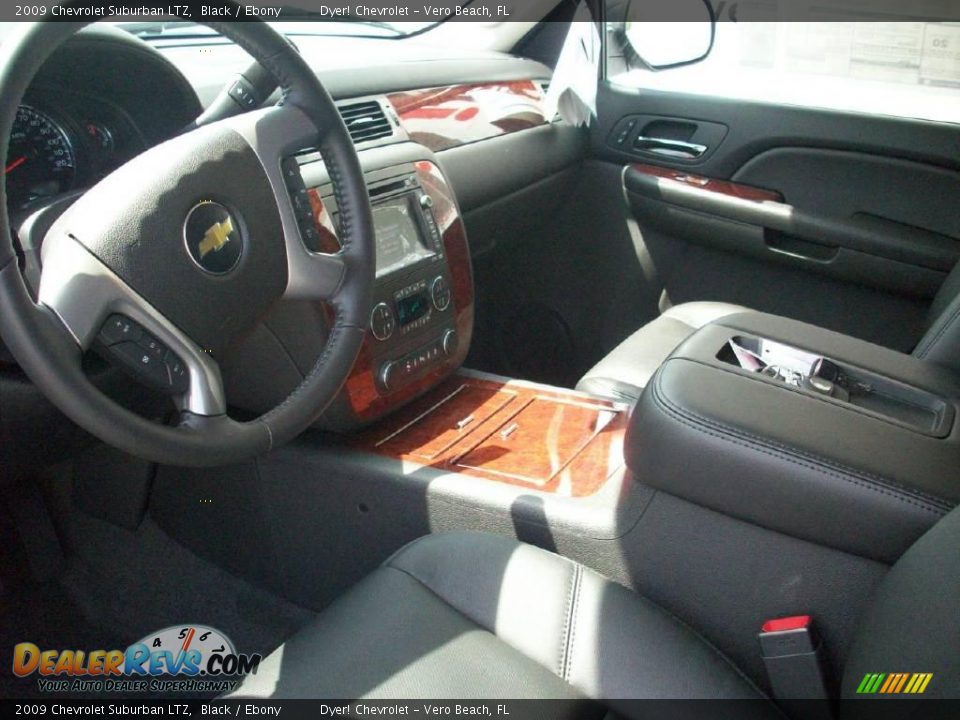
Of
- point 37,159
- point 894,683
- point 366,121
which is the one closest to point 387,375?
point 366,121

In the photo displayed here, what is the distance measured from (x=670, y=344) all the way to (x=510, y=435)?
0.47m

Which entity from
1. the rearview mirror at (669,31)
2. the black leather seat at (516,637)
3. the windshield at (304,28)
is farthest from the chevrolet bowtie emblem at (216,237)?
the rearview mirror at (669,31)

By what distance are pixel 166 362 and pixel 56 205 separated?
0.75 ft

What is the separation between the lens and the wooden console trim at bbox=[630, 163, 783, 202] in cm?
212

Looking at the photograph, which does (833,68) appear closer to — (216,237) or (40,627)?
(216,237)

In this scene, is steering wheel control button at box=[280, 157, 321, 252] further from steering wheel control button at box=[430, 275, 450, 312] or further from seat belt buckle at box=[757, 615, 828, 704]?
seat belt buckle at box=[757, 615, 828, 704]

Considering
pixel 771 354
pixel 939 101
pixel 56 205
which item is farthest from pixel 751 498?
pixel 939 101

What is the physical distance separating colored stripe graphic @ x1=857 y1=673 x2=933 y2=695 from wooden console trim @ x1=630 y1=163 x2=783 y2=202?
4.78ft

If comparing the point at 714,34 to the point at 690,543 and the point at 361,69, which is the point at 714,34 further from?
the point at 690,543

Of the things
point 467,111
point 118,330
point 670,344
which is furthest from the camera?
point 467,111

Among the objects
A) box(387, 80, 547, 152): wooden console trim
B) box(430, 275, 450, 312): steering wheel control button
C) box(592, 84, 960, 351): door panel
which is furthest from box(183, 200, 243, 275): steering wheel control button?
box(592, 84, 960, 351): door panel

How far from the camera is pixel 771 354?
135 centimetres

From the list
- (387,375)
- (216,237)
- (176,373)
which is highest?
(216,237)

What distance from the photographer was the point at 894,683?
79 cm
